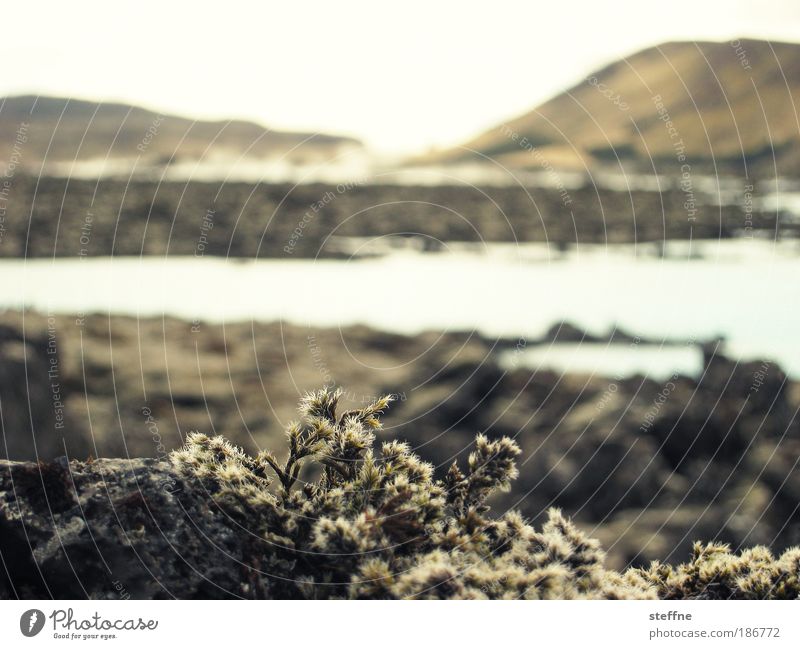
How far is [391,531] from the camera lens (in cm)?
349

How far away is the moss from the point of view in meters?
3.45

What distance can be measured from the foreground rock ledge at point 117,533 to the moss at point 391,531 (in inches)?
3.6

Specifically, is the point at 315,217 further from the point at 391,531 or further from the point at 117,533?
the point at 391,531

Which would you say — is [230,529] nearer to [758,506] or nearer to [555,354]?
[758,506]

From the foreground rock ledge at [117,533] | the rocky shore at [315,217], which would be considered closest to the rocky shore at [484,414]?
the foreground rock ledge at [117,533]

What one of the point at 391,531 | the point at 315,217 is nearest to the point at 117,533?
the point at 391,531

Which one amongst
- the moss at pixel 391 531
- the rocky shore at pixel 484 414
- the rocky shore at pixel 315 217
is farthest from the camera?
the rocky shore at pixel 315 217

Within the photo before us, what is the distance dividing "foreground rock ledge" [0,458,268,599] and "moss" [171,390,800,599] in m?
0.09

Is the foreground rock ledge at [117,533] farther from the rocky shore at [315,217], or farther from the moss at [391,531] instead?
the rocky shore at [315,217]

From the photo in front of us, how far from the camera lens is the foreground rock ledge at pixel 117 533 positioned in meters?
3.49

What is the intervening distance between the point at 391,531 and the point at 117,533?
3.61ft

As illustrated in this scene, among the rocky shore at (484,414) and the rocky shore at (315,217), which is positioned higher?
the rocky shore at (315,217)

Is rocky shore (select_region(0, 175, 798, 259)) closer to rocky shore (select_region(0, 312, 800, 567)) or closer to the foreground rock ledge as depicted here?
rocky shore (select_region(0, 312, 800, 567))

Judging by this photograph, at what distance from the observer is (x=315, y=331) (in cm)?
1124
